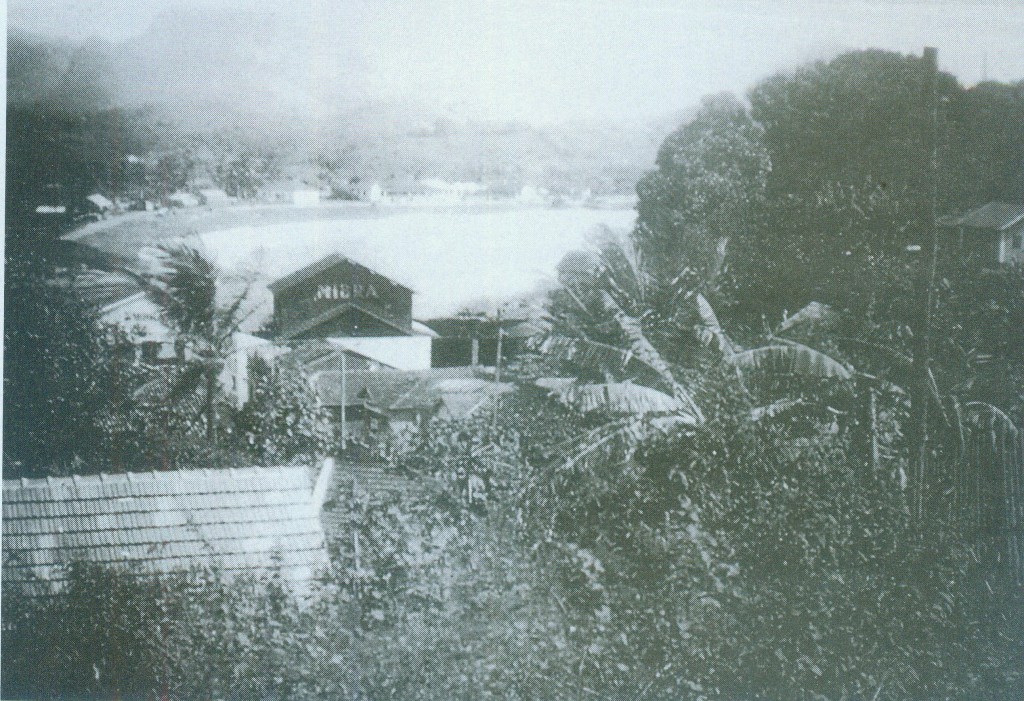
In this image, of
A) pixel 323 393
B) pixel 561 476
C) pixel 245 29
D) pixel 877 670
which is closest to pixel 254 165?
pixel 245 29

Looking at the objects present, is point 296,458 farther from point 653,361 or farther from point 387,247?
point 653,361

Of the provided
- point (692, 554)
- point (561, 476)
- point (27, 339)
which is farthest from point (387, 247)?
point (692, 554)

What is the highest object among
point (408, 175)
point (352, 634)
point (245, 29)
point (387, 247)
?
point (245, 29)

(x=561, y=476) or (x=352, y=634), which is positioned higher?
(x=561, y=476)

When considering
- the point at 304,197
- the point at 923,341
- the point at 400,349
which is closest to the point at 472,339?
the point at 400,349

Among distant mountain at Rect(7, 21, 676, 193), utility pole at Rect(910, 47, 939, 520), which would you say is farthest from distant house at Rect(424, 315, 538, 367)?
utility pole at Rect(910, 47, 939, 520)

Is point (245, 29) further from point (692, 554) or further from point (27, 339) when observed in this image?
point (692, 554)

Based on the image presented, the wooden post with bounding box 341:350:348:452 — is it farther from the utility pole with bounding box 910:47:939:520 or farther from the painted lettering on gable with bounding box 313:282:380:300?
the utility pole with bounding box 910:47:939:520

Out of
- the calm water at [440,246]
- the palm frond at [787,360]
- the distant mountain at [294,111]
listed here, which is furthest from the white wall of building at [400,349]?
the palm frond at [787,360]
